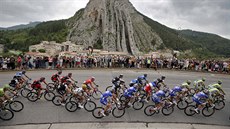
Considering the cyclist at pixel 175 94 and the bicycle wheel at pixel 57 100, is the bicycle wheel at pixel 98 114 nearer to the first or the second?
the bicycle wheel at pixel 57 100

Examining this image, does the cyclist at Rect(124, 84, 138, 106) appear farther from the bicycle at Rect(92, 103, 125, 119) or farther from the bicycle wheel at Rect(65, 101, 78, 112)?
the bicycle wheel at Rect(65, 101, 78, 112)

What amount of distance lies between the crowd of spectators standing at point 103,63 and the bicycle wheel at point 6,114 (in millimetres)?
12173

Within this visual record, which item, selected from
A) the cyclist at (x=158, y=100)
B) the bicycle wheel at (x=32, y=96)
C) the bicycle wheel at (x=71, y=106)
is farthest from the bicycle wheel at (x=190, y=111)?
the bicycle wheel at (x=32, y=96)

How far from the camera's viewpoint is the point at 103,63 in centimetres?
2356

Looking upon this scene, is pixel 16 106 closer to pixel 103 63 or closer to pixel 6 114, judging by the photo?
pixel 6 114

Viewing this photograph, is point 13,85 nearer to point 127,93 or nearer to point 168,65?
point 127,93

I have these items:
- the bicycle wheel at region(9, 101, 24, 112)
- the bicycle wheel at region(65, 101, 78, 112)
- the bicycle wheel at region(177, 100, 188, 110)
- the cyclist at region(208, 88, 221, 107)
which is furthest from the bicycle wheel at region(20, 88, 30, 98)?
the cyclist at region(208, 88, 221, 107)

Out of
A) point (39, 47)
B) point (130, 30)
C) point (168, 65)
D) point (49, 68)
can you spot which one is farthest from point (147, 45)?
point (49, 68)

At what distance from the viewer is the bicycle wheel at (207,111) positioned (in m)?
9.99

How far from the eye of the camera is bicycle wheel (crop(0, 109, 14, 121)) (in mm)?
8617

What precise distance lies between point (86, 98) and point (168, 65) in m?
17.4

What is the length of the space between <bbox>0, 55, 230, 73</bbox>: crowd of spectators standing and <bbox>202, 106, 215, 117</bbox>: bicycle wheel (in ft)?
44.9

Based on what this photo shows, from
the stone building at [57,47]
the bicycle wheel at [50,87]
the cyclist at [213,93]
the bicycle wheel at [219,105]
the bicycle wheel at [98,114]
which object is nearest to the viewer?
the bicycle wheel at [98,114]

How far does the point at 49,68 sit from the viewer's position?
69.5 feet
